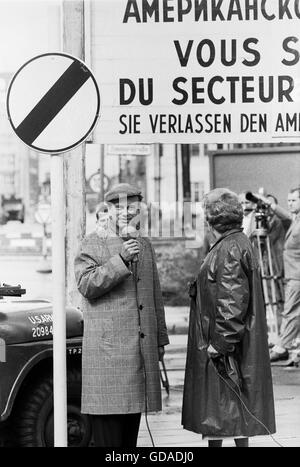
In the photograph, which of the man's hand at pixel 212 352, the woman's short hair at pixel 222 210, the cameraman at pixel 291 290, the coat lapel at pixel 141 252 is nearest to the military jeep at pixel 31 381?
the coat lapel at pixel 141 252

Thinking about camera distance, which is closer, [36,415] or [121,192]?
[121,192]

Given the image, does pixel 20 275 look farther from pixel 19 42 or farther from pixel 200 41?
pixel 200 41

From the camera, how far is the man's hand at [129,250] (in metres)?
5.73

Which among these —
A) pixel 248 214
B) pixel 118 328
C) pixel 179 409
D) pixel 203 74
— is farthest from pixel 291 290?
pixel 118 328

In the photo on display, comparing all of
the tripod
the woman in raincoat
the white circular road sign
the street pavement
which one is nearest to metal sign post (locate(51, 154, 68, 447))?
the white circular road sign

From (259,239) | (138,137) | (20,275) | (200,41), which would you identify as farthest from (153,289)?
(20,275)

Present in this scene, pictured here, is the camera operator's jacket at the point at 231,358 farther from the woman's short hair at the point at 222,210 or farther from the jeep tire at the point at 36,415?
the jeep tire at the point at 36,415

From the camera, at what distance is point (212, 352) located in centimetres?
577

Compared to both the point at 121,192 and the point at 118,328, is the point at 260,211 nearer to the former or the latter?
the point at 121,192

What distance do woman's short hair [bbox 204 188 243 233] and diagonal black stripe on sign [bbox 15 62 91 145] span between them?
3.47ft

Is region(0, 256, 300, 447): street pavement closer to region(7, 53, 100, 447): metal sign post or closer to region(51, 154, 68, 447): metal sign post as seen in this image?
region(51, 154, 68, 447): metal sign post

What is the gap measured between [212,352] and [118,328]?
1.87 feet

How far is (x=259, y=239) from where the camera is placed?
1165 centimetres

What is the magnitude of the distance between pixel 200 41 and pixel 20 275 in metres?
19.6
